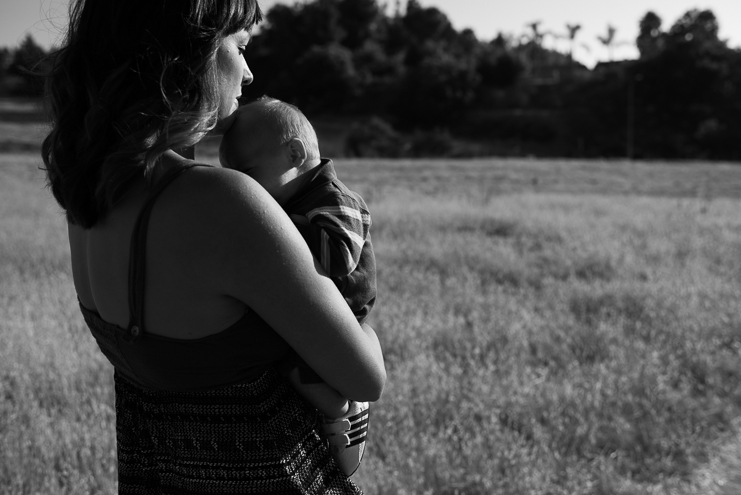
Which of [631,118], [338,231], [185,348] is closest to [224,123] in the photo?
[338,231]

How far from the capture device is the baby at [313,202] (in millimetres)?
1489

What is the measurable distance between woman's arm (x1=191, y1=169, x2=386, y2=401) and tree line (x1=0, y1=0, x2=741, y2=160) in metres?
43.1

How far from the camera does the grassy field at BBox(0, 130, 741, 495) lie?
3277mm

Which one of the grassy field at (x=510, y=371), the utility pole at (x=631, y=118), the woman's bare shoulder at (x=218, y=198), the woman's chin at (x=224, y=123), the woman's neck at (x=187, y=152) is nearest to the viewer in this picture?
the woman's bare shoulder at (x=218, y=198)

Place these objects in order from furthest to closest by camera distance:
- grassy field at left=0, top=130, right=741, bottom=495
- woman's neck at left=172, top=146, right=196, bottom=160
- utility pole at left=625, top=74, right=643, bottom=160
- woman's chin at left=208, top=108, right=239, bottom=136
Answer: utility pole at left=625, top=74, right=643, bottom=160
grassy field at left=0, top=130, right=741, bottom=495
woman's chin at left=208, top=108, right=239, bottom=136
woman's neck at left=172, top=146, right=196, bottom=160

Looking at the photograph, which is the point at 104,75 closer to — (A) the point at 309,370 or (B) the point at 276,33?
(A) the point at 309,370

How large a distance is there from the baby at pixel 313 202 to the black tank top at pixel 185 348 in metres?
0.09

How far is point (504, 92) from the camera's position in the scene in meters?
64.6

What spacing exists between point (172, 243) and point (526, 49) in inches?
3696

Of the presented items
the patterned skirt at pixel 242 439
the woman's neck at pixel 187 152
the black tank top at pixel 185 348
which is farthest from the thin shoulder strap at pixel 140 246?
the patterned skirt at pixel 242 439

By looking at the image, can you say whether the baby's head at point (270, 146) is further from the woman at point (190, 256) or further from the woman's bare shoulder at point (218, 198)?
the woman's bare shoulder at point (218, 198)

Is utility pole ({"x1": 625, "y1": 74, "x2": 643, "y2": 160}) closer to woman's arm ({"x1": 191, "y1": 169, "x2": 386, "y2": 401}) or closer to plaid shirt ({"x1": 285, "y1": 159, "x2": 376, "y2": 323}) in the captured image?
plaid shirt ({"x1": 285, "y1": 159, "x2": 376, "y2": 323})

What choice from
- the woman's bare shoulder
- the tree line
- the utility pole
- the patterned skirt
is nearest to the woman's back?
the woman's bare shoulder

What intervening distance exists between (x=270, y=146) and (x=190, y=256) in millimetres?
396
